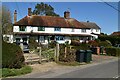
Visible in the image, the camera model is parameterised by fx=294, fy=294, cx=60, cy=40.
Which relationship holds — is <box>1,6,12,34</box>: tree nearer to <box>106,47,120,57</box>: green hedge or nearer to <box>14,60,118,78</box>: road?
<box>106,47,120,57</box>: green hedge

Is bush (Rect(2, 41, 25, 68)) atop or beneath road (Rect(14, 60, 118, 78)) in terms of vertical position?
atop

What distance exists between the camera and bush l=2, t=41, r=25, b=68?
18.4 meters

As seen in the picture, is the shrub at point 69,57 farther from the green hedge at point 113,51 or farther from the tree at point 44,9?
the tree at point 44,9

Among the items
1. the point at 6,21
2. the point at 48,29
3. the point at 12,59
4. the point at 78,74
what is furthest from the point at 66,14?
the point at 78,74

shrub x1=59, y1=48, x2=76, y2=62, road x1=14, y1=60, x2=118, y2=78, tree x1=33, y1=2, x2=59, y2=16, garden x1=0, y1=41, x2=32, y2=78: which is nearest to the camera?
road x1=14, y1=60, x2=118, y2=78

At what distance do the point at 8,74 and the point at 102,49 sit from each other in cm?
2692

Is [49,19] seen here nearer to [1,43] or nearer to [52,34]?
[52,34]

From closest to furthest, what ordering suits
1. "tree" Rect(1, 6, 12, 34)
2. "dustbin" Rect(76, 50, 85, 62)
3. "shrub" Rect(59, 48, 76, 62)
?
"shrub" Rect(59, 48, 76, 62), "dustbin" Rect(76, 50, 85, 62), "tree" Rect(1, 6, 12, 34)

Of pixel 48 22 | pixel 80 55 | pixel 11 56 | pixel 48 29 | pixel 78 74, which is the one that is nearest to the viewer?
pixel 78 74

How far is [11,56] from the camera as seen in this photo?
18.6m


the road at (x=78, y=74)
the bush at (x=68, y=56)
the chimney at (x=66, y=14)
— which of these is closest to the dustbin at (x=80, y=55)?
the bush at (x=68, y=56)

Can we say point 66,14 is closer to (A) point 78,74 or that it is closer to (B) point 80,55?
(B) point 80,55

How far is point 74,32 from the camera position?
68.9 m

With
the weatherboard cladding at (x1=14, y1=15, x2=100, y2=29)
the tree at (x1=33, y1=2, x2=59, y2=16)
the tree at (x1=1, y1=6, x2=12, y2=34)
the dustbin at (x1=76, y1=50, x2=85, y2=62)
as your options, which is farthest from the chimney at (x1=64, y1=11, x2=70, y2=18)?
the dustbin at (x1=76, y1=50, x2=85, y2=62)
